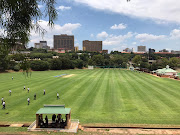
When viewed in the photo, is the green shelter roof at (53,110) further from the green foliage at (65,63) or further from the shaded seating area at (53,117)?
the green foliage at (65,63)

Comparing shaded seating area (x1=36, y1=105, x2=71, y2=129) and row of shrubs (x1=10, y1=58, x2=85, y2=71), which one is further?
row of shrubs (x1=10, y1=58, x2=85, y2=71)

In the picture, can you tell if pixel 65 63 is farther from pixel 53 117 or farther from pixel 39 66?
pixel 53 117

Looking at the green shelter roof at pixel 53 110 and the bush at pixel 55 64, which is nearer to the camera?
the green shelter roof at pixel 53 110

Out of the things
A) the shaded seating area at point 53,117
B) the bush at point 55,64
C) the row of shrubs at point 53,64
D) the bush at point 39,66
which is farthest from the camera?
the bush at point 55,64

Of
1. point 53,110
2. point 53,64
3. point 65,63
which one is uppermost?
point 65,63

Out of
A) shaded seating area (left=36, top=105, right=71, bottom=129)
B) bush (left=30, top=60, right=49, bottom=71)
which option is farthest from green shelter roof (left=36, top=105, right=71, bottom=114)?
bush (left=30, top=60, right=49, bottom=71)

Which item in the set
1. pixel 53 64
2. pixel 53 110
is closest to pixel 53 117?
pixel 53 110

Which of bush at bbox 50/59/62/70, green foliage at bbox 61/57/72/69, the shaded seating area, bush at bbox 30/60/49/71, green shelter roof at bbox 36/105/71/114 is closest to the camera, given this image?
the shaded seating area

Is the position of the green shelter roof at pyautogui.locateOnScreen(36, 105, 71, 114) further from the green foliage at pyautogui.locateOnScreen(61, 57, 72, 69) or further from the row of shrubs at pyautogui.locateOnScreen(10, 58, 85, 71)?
the green foliage at pyautogui.locateOnScreen(61, 57, 72, 69)

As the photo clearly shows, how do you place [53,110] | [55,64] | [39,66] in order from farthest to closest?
1. [55,64]
2. [39,66]
3. [53,110]

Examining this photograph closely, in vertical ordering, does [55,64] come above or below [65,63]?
below

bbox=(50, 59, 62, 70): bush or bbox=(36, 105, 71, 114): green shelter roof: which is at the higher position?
bbox=(50, 59, 62, 70): bush

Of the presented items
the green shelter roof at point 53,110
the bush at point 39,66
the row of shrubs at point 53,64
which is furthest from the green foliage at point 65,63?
the green shelter roof at point 53,110

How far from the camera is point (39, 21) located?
7.79 m
